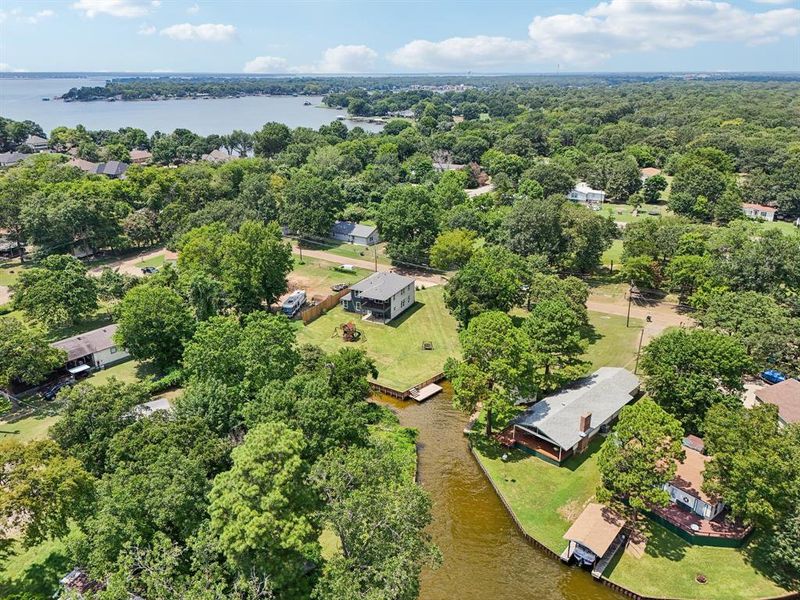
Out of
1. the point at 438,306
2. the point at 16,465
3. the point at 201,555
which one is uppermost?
the point at 16,465

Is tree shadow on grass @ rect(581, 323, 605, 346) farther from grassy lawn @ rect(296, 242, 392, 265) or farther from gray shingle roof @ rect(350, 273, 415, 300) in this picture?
grassy lawn @ rect(296, 242, 392, 265)

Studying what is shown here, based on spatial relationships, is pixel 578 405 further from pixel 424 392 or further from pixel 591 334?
pixel 591 334

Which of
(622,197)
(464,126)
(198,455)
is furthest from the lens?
(464,126)

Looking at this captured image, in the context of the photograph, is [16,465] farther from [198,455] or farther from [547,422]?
[547,422]

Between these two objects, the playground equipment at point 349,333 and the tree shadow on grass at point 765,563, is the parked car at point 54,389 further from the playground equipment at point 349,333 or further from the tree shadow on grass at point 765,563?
the tree shadow on grass at point 765,563

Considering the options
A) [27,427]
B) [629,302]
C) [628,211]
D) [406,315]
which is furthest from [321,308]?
[628,211]

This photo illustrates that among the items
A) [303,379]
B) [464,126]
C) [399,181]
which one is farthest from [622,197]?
[303,379]

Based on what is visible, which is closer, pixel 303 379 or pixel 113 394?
pixel 113 394
